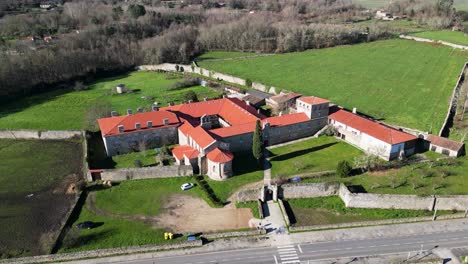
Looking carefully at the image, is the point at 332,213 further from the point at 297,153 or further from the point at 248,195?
the point at 297,153

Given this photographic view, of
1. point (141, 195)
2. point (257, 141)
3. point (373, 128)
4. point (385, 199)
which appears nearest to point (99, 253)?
point (141, 195)

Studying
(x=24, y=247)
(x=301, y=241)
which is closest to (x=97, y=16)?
(x=24, y=247)

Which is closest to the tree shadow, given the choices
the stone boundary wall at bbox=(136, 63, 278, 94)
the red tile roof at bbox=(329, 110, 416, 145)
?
the red tile roof at bbox=(329, 110, 416, 145)

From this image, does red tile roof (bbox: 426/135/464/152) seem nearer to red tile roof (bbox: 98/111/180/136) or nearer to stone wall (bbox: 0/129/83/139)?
red tile roof (bbox: 98/111/180/136)

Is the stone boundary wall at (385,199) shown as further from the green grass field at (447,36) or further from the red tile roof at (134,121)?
the green grass field at (447,36)

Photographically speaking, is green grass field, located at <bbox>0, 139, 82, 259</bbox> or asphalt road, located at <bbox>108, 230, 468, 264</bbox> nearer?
asphalt road, located at <bbox>108, 230, 468, 264</bbox>

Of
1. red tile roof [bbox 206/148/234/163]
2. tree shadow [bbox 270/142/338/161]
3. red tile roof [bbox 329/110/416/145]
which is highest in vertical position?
red tile roof [bbox 329/110/416/145]
